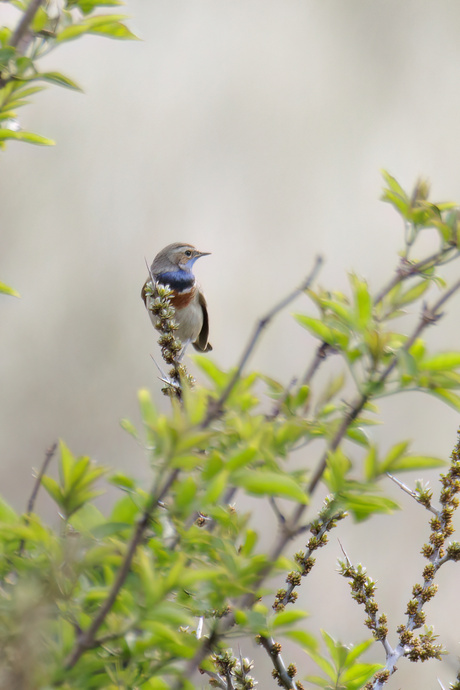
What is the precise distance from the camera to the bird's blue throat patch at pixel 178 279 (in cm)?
579

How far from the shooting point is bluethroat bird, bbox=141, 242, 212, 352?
5.52m

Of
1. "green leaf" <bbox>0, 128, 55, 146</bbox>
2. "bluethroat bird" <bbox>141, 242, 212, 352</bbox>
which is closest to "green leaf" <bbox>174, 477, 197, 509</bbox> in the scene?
"green leaf" <bbox>0, 128, 55, 146</bbox>

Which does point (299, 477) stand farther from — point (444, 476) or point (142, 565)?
point (444, 476)

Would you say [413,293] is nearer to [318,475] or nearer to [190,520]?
[318,475]

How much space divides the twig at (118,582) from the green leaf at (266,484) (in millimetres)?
66

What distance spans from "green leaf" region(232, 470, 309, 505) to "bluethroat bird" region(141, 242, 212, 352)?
4.53 m

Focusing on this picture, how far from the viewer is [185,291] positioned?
5.59 metres

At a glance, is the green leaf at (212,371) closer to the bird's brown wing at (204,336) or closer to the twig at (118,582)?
the twig at (118,582)

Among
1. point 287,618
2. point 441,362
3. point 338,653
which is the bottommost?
point 338,653

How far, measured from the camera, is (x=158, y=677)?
85 centimetres

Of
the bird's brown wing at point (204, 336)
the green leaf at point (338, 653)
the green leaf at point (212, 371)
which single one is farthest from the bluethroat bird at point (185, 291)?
the green leaf at point (212, 371)

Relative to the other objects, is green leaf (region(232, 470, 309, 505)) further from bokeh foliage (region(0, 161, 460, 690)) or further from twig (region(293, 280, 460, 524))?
twig (region(293, 280, 460, 524))

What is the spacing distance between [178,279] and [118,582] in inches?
208

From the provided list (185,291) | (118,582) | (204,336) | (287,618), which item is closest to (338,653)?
(287,618)
